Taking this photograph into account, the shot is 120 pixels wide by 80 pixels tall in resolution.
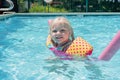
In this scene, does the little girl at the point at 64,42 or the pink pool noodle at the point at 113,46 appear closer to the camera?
the pink pool noodle at the point at 113,46

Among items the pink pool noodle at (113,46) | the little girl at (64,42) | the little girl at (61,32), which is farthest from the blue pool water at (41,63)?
the pink pool noodle at (113,46)

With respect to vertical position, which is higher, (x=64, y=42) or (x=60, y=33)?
(x=60, y=33)

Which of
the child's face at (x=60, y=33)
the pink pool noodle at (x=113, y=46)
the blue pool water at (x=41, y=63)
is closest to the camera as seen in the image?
the pink pool noodle at (x=113, y=46)

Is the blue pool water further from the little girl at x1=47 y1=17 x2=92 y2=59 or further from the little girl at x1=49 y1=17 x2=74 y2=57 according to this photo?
the little girl at x1=49 y1=17 x2=74 y2=57

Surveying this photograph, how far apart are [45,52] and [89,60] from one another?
1216mm

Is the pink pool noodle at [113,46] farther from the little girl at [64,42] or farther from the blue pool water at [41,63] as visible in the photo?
the little girl at [64,42]

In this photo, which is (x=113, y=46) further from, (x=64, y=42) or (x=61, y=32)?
(x=64, y=42)

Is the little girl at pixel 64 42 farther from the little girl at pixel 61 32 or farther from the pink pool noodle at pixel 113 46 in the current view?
the pink pool noodle at pixel 113 46

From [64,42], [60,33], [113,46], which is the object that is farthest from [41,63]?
[113,46]

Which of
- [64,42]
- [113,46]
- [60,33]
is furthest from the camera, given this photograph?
[64,42]

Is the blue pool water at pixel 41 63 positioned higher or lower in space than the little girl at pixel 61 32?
lower

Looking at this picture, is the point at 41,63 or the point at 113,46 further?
the point at 41,63

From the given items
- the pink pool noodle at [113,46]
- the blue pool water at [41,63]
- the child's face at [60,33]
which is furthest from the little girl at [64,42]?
the pink pool noodle at [113,46]

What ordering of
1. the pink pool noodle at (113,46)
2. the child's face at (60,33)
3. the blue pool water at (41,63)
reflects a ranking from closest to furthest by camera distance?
the pink pool noodle at (113,46), the blue pool water at (41,63), the child's face at (60,33)
